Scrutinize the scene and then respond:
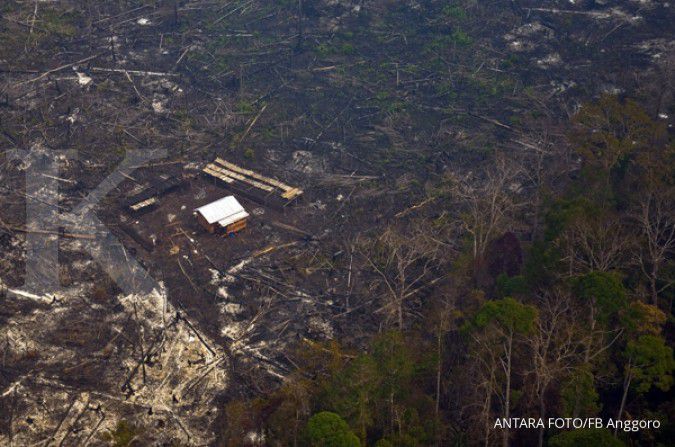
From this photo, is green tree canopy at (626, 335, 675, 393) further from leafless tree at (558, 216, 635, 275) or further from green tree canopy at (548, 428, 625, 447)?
leafless tree at (558, 216, 635, 275)

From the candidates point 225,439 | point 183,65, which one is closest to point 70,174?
point 183,65

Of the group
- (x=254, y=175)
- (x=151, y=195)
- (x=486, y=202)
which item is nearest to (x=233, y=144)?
(x=254, y=175)

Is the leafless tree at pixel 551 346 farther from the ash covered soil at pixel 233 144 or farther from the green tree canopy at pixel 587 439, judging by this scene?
the ash covered soil at pixel 233 144

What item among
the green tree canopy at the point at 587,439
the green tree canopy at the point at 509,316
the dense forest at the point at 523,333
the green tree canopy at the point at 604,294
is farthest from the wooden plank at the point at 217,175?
the green tree canopy at the point at 587,439

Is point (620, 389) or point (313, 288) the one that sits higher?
point (620, 389)

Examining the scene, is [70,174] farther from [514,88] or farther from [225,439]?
[514,88]

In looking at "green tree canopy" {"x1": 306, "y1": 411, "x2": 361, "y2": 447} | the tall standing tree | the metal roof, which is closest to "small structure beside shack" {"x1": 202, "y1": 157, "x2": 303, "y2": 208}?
the metal roof
